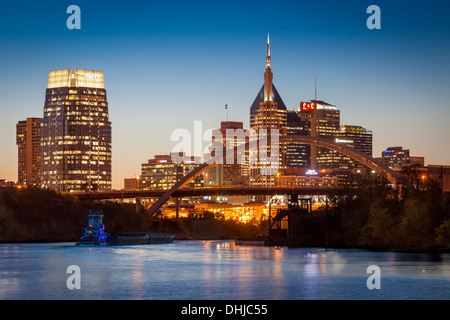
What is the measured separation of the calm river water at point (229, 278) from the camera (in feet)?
163

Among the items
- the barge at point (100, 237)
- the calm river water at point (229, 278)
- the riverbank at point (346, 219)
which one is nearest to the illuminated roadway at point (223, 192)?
the riverbank at point (346, 219)

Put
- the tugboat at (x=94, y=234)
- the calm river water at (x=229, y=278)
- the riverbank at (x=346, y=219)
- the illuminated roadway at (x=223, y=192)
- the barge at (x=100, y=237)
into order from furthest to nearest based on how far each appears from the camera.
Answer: the illuminated roadway at (x=223, y=192) < the barge at (x=100, y=237) < the tugboat at (x=94, y=234) < the riverbank at (x=346, y=219) < the calm river water at (x=229, y=278)

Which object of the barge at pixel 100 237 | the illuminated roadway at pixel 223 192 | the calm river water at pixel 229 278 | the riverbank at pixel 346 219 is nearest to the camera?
the calm river water at pixel 229 278

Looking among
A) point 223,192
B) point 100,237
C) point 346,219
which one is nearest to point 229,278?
point 346,219

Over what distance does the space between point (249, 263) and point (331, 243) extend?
42.1 meters

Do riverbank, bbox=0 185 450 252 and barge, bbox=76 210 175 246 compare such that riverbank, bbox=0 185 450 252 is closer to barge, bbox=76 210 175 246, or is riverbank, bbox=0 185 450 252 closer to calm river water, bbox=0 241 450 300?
calm river water, bbox=0 241 450 300

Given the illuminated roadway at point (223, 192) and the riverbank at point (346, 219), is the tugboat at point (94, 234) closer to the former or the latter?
the riverbank at point (346, 219)

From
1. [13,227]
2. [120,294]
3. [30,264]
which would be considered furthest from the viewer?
[13,227]

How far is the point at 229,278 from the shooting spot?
61.0 meters

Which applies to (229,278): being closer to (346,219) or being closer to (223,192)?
(346,219)
